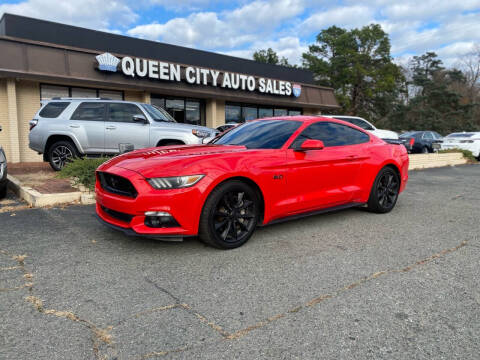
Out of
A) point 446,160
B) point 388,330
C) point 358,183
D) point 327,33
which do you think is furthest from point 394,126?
point 388,330

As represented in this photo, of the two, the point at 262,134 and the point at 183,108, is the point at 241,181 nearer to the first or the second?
the point at 262,134

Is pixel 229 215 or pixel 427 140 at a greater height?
pixel 427 140

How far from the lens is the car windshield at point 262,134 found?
4.56 metres

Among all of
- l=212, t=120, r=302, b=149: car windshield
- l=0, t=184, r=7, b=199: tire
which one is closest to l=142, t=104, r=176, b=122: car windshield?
l=0, t=184, r=7, b=199: tire

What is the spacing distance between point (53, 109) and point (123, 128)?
1844mm

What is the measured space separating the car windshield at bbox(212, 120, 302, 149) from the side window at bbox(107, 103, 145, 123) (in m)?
4.27

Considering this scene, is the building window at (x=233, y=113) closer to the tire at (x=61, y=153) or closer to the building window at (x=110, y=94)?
the building window at (x=110, y=94)

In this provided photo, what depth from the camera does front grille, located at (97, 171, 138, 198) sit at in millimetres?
3801

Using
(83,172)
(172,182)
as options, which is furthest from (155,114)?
(172,182)

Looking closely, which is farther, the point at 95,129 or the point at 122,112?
the point at 122,112

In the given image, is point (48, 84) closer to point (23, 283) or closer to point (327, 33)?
point (23, 283)

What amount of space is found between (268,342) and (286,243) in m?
2.06

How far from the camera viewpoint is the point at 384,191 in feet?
19.1

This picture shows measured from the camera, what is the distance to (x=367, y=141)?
5633mm
